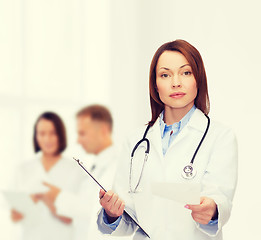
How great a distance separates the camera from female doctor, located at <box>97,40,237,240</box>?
3.69ft

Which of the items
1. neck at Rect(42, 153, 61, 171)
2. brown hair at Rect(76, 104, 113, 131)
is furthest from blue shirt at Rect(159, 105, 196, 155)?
neck at Rect(42, 153, 61, 171)

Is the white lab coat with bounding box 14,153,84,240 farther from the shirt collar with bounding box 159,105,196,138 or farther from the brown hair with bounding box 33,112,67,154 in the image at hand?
the shirt collar with bounding box 159,105,196,138

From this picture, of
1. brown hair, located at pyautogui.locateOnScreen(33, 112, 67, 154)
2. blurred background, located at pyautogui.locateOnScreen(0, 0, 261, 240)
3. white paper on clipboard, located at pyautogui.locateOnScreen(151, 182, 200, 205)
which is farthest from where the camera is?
brown hair, located at pyautogui.locateOnScreen(33, 112, 67, 154)

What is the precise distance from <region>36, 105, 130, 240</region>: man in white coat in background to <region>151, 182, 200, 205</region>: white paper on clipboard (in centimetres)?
110

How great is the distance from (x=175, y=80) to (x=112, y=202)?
32 centimetres

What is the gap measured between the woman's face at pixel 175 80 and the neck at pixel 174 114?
0.6 inches

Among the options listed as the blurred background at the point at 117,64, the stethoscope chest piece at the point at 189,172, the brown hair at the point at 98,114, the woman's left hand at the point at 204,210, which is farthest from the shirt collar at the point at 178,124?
the brown hair at the point at 98,114

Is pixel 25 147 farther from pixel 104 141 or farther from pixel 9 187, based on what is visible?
pixel 104 141

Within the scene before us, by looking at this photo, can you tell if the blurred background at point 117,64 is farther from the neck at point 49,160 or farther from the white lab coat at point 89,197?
the white lab coat at point 89,197

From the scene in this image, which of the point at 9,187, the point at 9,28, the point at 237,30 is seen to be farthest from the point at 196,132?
the point at 9,28

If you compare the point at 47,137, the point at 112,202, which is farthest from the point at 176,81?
the point at 47,137

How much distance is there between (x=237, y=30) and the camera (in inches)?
84.0

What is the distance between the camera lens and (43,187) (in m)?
2.40

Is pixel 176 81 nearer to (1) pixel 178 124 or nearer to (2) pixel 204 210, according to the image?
(1) pixel 178 124
